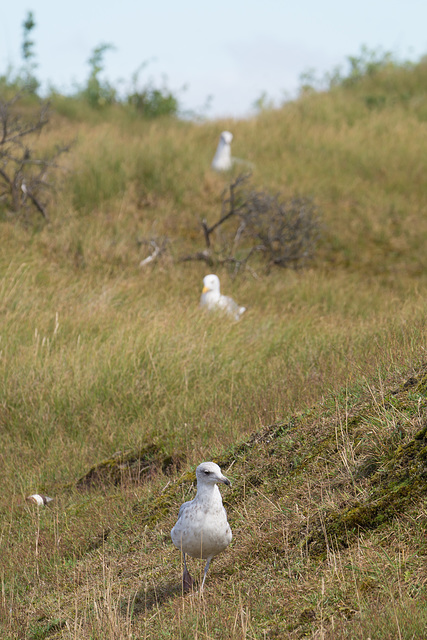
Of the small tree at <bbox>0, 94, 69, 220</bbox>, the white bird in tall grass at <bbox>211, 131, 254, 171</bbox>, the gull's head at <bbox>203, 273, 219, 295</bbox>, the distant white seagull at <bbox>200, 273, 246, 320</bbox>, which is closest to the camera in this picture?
the distant white seagull at <bbox>200, 273, 246, 320</bbox>

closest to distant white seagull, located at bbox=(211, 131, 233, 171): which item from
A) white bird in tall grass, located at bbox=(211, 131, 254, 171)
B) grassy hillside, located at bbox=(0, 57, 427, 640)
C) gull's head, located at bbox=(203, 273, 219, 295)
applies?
white bird in tall grass, located at bbox=(211, 131, 254, 171)

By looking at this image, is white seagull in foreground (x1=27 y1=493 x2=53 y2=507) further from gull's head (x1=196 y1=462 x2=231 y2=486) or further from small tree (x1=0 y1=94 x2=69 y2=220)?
small tree (x1=0 y1=94 x2=69 y2=220)

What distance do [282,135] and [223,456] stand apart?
1466 centimetres

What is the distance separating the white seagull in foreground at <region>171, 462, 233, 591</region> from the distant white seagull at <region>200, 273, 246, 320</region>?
6.12m

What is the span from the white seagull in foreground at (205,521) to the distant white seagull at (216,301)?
6.12m

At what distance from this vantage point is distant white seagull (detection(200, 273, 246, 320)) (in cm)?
993

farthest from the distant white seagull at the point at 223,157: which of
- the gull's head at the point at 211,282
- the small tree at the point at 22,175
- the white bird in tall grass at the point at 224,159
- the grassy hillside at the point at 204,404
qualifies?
the gull's head at the point at 211,282

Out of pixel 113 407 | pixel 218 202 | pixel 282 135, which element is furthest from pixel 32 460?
pixel 282 135

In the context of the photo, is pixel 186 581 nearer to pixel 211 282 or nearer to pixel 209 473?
pixel 209 473

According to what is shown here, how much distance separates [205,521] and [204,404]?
141 inches

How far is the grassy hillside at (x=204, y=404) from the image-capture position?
356cm

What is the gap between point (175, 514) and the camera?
4.97m

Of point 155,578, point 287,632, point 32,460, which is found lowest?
point 32,460

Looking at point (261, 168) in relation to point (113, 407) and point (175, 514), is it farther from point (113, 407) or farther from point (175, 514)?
point (175, 514)
